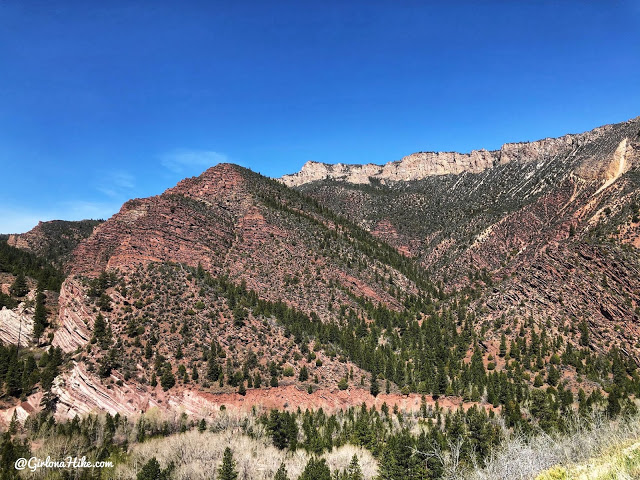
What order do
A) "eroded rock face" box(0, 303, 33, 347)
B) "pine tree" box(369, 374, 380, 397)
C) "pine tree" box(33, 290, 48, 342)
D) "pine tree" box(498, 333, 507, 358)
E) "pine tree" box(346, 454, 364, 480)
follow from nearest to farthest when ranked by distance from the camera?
"pine tree" box(346, 454, 364, 480), "pine tree" box(369, 374, 380, 397), "eroded rock face" box(0, 303, 33, 347), "pine tree" box(498, 333, 507, 358), "pine tree" box(33, 290, 48, 342)

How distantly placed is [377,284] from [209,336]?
47060 mm

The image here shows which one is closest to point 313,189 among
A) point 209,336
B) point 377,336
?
point 377,336

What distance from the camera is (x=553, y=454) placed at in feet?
97.2

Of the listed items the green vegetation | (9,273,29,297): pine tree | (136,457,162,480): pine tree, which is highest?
the green vegetation

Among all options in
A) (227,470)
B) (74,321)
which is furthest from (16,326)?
(227,470)

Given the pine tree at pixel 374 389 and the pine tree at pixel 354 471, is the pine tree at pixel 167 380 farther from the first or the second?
the pine tree at pixel 374 389

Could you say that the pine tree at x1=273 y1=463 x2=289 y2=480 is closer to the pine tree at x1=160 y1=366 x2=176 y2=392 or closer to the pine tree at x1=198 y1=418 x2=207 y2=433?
the pine tree at x1=198 y1=418 x2=207 y2=433

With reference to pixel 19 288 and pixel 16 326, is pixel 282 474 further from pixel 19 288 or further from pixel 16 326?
pixel 19 288

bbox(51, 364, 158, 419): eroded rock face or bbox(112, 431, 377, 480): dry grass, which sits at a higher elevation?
bbox(51, 364, 158, 419): eroded rock face

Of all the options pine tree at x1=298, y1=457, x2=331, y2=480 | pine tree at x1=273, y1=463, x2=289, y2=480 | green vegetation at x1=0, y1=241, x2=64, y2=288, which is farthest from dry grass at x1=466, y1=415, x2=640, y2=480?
green vegetation at x1=0, y1=241, x2=64, y2=288

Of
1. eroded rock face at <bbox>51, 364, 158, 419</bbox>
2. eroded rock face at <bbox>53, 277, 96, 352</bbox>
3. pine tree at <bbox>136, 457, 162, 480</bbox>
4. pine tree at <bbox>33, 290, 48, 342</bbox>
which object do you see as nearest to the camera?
pine tree at <bbox>136, 457, 162, 480</bbox>

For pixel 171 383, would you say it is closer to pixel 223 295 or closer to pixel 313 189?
pixel 223 295

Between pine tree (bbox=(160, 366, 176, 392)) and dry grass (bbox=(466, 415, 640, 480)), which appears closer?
dry grass (bbox=(466, 415, 640, 480))

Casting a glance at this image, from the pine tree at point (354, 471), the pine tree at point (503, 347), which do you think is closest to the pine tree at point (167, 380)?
the pine tree at point (354, 471)
